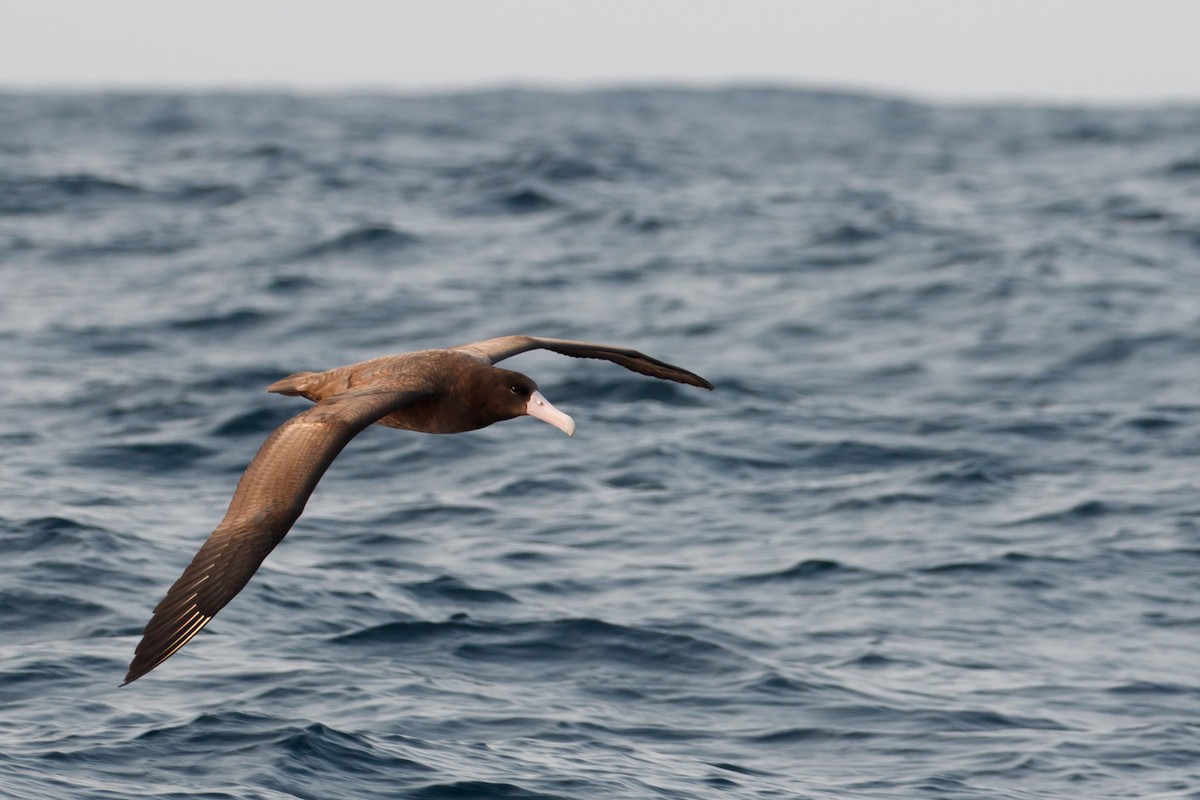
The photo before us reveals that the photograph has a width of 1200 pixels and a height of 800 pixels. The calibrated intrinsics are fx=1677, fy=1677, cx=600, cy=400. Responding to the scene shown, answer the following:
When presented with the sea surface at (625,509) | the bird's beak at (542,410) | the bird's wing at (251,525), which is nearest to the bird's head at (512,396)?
the bird's beak at (542,410)

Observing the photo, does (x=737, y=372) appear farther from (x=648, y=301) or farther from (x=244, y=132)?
(x=244, y=132)

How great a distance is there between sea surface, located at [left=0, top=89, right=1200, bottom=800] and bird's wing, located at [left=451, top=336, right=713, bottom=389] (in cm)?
212

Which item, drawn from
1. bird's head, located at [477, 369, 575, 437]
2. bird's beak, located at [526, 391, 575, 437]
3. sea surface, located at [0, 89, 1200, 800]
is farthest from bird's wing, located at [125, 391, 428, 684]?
sea surface, located at [0, 89, 1200, 800]

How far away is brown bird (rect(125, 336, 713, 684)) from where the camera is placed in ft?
24.2

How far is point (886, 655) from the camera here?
11484 mm

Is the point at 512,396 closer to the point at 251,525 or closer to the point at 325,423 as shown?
the point at 325,423

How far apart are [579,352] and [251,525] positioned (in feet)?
9.53

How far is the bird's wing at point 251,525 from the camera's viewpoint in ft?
24.0

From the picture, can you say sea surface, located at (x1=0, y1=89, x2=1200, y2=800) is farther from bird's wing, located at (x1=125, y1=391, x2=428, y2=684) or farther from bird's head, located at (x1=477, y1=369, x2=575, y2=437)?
bird's head, located at (x1=477, y1=369, x2=575, y2=437)

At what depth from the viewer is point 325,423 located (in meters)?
7.92

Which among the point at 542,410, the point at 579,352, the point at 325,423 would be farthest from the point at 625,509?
the point at 325,423

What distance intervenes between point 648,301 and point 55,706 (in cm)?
1437

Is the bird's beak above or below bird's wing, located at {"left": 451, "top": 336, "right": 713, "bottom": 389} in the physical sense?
below

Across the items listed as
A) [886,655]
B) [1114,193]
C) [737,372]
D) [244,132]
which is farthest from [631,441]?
[244,132]
